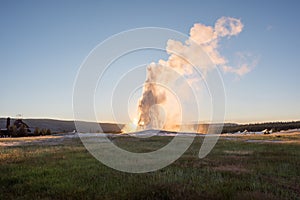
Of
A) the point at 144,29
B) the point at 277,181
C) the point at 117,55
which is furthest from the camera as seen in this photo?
the point at 144,29

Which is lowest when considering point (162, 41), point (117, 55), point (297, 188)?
point (297, 188)

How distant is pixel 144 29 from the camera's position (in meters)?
25.2

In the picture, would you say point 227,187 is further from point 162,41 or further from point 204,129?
point 204,129

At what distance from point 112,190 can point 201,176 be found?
4059 mm

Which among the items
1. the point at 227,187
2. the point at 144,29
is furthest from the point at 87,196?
the point at 144,29

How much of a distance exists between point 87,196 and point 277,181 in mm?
7236

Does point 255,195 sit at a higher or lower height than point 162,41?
lower

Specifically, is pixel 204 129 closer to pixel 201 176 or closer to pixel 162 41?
pixel 162 41

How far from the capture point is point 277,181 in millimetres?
10992

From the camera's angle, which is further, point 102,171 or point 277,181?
point 102,171

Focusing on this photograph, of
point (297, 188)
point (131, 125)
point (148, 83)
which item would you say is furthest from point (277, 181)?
point (131, 125)

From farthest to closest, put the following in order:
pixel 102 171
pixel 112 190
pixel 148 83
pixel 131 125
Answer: pixel 131 125
pixel 148 83
pixel 102 171
pixel 112 190

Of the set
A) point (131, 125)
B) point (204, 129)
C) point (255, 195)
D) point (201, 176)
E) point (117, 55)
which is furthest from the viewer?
point (204, 129)

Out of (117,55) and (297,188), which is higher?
(117,55)
